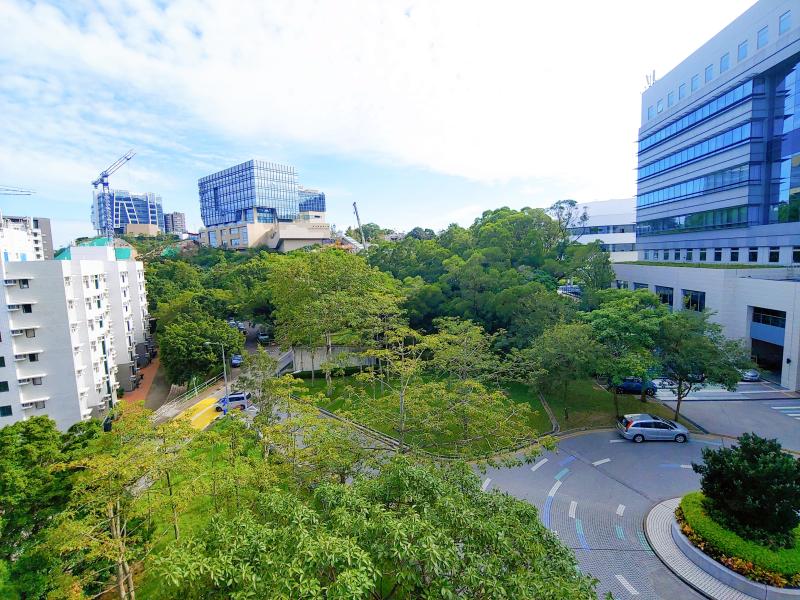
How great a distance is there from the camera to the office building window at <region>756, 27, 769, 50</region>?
2481 cm

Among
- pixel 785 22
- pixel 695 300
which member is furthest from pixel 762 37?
pixel 695 300

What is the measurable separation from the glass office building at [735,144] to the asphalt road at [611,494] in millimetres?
17477

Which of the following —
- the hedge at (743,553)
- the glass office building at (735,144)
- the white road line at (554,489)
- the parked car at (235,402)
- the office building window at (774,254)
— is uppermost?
the glass office building at (735,144)

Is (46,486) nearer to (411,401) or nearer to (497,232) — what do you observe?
(411,401)

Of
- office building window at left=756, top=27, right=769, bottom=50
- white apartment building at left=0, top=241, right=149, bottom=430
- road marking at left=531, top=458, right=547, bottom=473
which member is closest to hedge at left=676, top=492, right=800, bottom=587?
road marking at left=531, top=458, right=547, bottom=473

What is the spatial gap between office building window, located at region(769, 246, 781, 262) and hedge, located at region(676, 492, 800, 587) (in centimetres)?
2139

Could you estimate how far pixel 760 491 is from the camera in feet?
31.1

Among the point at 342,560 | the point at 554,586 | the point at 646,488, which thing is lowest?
the point at 646,488

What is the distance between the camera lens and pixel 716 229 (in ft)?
97.3

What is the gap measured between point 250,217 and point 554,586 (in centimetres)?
8993

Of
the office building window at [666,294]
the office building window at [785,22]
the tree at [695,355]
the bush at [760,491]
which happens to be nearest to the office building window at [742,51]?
the office building window at [785,22]

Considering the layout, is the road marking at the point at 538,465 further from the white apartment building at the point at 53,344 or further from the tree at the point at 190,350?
the white apartment building at the point at 53,344

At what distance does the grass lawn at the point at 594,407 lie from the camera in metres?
18.0

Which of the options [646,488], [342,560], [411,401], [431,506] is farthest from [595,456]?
[342,560]
